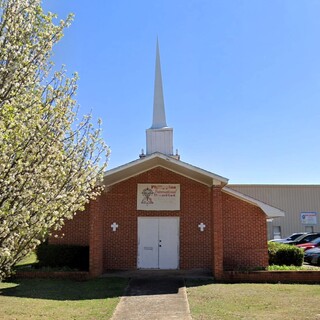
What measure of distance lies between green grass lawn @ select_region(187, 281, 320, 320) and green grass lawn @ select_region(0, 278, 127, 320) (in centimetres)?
229

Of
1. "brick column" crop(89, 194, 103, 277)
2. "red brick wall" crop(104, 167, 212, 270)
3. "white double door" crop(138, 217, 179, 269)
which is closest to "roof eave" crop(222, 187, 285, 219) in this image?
"red brick wall" crop(104, 167, 212, 270)

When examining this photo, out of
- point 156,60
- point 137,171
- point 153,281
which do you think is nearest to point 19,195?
point 153,281

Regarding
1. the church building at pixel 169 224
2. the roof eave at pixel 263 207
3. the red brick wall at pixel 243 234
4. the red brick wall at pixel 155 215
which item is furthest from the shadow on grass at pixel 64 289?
the roof eave at pixel 263 207

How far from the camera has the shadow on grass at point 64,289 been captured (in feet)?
42.3

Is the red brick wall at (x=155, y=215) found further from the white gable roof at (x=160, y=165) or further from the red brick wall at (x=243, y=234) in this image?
the red brick wall at (x=243, y=234)

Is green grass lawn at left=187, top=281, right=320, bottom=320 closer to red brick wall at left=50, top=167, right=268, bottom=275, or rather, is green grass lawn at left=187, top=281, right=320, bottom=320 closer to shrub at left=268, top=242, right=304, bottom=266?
red brick wall at left=50, top=167, right=268, bottom=275

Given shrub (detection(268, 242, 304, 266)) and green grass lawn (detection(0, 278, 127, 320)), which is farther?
shrub (detection(268, 242, 304, 266))

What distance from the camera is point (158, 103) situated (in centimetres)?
2700

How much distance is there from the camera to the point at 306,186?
4403 cm

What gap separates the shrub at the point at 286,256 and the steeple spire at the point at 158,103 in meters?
9.82

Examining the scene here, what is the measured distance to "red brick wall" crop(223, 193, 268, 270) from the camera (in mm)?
18938

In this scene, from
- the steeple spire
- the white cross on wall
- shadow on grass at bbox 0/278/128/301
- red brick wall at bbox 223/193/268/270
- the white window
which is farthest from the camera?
the white window

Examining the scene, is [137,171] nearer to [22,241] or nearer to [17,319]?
[17,319]

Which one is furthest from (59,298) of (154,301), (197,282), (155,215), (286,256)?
(286,256)
